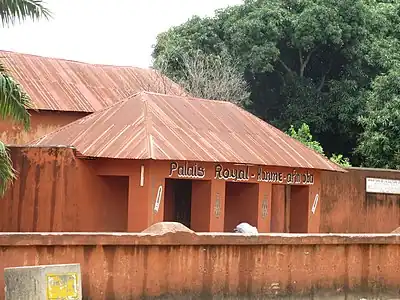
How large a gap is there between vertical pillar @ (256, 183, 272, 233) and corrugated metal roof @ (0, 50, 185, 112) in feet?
27.4

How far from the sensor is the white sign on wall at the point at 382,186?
22.6m

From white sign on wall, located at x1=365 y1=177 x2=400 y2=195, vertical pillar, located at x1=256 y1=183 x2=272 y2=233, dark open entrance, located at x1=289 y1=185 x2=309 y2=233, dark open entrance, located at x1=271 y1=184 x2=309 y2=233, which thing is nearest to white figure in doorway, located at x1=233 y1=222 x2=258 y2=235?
vertical pillar, located at x1=256 y1=183 x2=272 y2=233

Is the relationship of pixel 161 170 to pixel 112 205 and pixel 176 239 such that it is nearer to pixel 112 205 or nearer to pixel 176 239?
pixel 112 205

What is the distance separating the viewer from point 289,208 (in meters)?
19.8

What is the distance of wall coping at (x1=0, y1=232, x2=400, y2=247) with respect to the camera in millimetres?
9617

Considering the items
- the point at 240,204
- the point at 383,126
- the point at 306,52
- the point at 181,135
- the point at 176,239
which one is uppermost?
the point at 306,52

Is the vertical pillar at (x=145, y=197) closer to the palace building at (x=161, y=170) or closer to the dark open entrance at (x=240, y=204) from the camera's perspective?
the palace building at (x=161, y=170)

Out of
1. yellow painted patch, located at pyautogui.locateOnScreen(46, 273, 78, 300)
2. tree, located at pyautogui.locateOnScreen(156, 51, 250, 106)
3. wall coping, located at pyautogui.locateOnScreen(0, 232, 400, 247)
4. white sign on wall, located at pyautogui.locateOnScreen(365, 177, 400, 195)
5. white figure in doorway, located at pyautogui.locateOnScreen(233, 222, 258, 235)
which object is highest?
tree, located at pyautogui.locateOnScreen(156, 51, 250, 106)

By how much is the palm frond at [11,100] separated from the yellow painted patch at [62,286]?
15.4 feet

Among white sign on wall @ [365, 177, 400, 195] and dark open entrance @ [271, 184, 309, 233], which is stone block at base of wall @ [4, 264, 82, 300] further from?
white sign on wall @ [365, 177, 400, 195]

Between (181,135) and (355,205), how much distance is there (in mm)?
7432

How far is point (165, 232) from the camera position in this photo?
1081 centimetres

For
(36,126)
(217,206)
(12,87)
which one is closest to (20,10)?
(12,87)

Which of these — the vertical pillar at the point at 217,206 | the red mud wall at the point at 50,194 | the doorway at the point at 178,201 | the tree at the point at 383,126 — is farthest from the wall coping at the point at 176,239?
the tree at the point at 383,126
